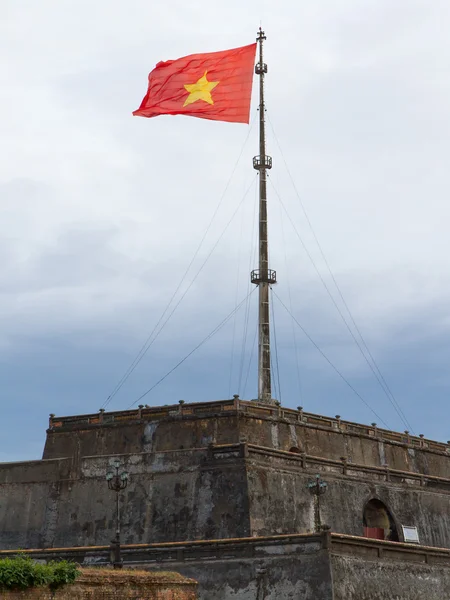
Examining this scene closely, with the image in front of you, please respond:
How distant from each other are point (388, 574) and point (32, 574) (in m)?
14.2

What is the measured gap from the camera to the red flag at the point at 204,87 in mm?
41062

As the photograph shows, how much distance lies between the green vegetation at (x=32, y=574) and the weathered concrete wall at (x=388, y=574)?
10.3m

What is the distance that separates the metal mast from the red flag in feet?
19.5

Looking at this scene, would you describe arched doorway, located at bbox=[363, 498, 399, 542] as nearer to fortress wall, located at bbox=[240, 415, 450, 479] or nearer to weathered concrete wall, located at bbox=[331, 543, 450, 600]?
Result: fortress wall, located at bbox=[240, 415, 450, 479]

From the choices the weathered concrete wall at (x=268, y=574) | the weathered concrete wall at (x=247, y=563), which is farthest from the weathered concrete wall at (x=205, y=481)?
the weathered concrete wall at (x=268, y=574)

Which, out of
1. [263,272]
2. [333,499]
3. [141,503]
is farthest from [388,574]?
[263,272]

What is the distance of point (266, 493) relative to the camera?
35.4m

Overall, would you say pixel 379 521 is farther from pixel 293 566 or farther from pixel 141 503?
pixel 293 566

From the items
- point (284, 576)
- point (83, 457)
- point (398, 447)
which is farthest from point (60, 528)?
point (398, 447)

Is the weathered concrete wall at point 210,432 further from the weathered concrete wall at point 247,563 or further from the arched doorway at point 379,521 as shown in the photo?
the weathered concrete wall at point 247,563

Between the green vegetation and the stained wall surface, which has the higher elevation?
the stained wall surface

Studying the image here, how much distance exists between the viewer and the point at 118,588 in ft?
77.3

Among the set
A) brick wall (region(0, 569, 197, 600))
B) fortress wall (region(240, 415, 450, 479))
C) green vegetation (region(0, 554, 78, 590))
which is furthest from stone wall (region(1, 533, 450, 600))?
green vegetation (region(0, 554, 78, 590))

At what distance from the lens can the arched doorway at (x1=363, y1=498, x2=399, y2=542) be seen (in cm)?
3906
